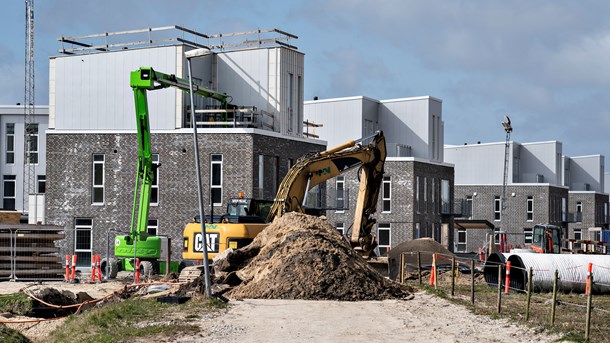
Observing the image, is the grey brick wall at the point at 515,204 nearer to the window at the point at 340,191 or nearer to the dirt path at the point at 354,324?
the window at the point at 340,191

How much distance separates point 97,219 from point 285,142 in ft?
31.0

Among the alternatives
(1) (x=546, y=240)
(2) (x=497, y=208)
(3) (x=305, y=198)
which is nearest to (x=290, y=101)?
(1) (x=546, y=240)

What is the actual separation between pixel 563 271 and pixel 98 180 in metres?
25.7

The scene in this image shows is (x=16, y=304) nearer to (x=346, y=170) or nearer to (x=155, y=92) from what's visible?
(x=346, y=170)

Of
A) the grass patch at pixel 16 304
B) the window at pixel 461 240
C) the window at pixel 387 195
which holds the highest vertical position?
the window at pixel 387 195

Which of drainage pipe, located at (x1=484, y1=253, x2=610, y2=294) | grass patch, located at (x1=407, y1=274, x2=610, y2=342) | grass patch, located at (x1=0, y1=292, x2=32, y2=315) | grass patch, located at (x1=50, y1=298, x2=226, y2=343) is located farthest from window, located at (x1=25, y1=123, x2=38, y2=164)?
grass patch, located at (x1=50, y1=298, x2=226, y2=343)

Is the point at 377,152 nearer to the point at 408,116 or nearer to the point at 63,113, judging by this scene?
the point at 63,113

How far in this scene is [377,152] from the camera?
37.1 metres

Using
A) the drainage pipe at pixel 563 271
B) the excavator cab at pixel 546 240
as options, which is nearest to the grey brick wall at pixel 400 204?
the excavator cab at pixel 546 240

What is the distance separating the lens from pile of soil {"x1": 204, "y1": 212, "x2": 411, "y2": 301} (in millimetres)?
27141

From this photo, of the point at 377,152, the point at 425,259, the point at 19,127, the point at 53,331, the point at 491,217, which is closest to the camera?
the point at 53,331

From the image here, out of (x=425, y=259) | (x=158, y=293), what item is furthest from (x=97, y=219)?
(x=158, y=293)

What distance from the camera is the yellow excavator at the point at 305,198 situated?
33281 millimetres

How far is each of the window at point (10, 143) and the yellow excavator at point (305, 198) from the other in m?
33.2
